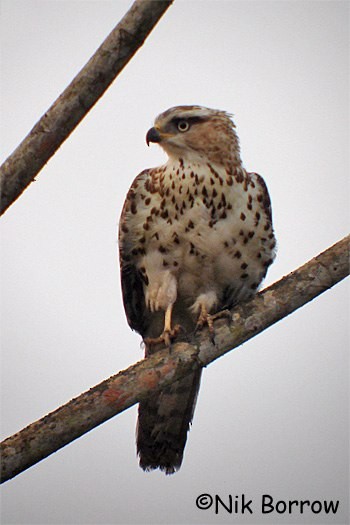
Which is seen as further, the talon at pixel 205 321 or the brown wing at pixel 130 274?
the brown wing at pixel 130 274

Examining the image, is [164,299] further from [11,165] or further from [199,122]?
[11,165]

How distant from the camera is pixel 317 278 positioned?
464 centimetres

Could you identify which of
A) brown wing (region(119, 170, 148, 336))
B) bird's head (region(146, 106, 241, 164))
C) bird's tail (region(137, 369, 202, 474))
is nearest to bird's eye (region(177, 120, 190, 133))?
bird's head (region(146, 106, 241, 164))

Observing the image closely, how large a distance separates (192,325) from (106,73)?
2793 mm

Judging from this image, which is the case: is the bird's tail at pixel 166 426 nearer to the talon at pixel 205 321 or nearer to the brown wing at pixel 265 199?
the talon at pixel 205 321

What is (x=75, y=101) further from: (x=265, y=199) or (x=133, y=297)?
(x=133, y=297)

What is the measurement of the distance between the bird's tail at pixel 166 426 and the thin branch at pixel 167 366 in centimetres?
122

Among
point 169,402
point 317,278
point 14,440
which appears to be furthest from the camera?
point 169,402

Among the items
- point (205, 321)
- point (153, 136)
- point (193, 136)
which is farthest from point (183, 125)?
point (205, 321)

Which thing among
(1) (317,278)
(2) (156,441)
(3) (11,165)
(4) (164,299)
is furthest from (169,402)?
(3) (11,165)

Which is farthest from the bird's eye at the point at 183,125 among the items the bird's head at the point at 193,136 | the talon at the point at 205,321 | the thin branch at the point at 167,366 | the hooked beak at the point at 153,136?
the thin branch at the point at 167,366

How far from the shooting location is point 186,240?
217 inches

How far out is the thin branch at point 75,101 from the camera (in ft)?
11.9

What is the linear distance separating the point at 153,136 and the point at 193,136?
0.32 m
